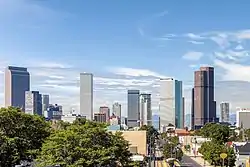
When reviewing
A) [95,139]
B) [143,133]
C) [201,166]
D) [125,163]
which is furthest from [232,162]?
[95,139]

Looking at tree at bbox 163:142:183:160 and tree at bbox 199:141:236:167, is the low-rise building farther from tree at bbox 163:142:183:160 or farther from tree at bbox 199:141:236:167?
tree at bbox 199:141:236:167

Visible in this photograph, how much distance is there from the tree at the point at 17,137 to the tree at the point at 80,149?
3390 millimetres

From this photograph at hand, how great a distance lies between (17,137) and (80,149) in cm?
818

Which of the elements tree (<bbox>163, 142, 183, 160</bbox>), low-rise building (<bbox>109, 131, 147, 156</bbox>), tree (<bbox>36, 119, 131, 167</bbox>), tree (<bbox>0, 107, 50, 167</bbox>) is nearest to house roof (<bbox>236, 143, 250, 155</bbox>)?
tree (<bbox>163, 142, 183, 160</bbox>)

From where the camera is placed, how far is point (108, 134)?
38.2m

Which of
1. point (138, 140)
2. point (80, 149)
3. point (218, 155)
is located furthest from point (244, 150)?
point (80, 149)

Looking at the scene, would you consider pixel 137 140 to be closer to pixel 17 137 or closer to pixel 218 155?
pixel 218 155

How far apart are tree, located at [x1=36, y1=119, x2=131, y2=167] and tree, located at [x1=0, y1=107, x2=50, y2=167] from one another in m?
3.39

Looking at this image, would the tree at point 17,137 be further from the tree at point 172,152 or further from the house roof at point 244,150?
the tree at point 172,152

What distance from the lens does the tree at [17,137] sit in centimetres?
3856

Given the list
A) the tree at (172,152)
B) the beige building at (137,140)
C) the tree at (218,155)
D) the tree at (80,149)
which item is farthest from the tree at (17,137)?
the tree at (172,152)

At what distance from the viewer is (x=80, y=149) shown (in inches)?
1345

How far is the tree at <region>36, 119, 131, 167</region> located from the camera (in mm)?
34125

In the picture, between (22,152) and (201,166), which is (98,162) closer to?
(22,152)
